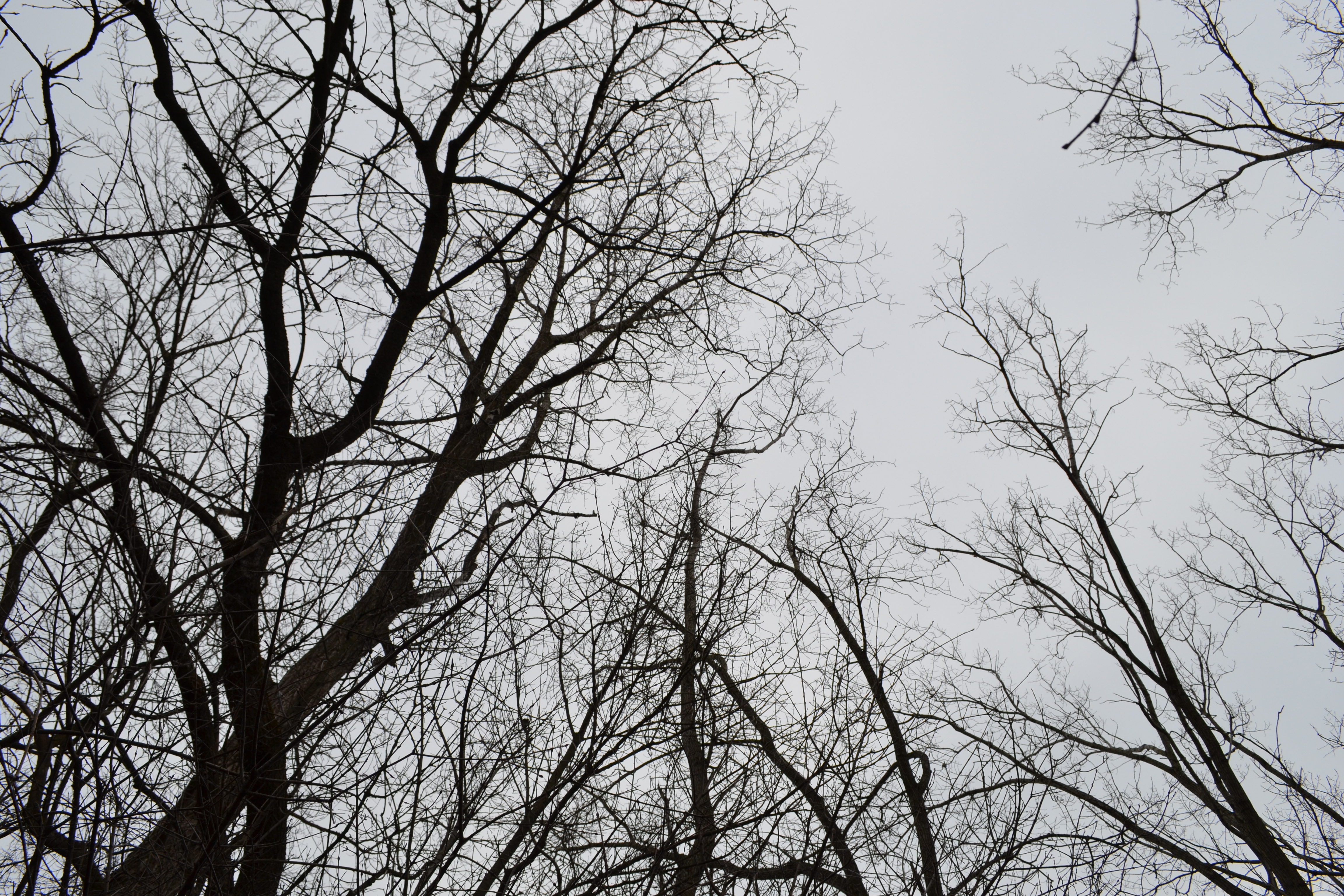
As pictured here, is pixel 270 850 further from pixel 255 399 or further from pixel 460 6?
pixel 460 6

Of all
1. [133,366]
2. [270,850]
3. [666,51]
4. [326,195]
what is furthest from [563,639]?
[666,51]

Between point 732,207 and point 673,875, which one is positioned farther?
point 732,207

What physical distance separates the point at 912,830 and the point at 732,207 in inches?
175

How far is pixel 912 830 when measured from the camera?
3744mm

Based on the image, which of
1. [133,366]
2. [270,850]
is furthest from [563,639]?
[133,366]

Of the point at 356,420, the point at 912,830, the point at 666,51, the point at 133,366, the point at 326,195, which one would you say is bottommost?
the point at 912,830

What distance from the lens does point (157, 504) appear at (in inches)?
104

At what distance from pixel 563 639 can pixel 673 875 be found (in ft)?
3.01

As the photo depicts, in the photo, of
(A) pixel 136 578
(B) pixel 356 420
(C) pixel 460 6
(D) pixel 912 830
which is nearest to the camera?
(A) pixel 136 578

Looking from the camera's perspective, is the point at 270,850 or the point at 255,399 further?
the point at 255,399

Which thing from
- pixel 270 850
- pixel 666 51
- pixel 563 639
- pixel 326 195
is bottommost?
pixel 270 850

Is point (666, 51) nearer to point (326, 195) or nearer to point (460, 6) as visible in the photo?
point (460, 6)

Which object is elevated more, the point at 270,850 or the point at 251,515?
the point at 251,515

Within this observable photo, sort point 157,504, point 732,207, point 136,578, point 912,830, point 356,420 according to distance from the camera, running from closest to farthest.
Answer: point 136,578
point 157,504
point 356,420
point 912,830
point 732,207
